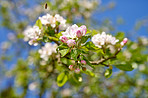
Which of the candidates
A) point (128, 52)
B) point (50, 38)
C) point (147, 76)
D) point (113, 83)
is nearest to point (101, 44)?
point (50, 38)

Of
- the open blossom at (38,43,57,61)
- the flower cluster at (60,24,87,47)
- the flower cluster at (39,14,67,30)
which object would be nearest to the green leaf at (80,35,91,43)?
the flower cluster at (60,24,87,47)

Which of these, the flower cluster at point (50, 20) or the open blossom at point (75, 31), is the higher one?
the flower cluster at point (50, 20)

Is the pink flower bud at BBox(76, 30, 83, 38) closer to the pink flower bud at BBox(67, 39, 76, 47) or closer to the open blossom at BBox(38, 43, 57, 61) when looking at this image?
the pink flower bud at BBox(67, 39, 76, 47)

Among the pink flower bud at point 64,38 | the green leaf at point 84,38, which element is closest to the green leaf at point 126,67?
the green leaf at point 84,38

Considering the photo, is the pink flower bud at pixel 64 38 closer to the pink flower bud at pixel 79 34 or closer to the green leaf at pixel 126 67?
the pink flower bud at pixel 79 34

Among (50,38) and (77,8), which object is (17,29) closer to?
(77,8)

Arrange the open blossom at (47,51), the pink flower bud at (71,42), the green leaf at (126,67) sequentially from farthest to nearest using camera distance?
the open blossom at (47,51)
the green leaf at (126,67)
the pink flower bud at (71,42)

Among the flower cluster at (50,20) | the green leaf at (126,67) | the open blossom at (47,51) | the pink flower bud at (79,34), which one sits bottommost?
the green leaf at (126,67)

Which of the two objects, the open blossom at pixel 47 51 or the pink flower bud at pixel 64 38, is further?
the open blossom at pixel 47 51

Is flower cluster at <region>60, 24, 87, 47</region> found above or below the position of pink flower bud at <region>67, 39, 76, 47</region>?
above
